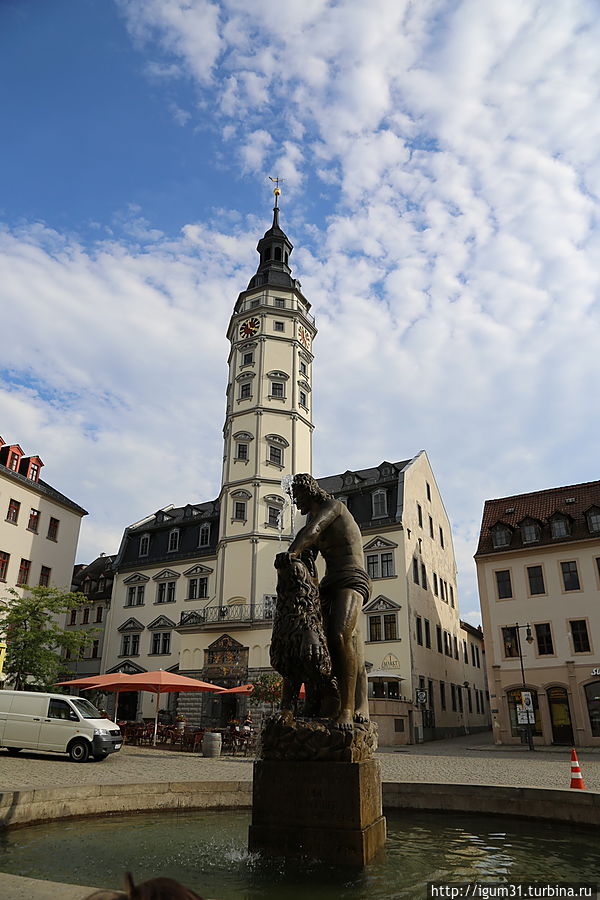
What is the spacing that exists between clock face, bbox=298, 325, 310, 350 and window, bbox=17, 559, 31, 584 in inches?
957

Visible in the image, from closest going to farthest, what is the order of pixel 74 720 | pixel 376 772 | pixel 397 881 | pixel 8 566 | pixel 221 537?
1. pixel 397 881
2. pixel 376 772
3. pixel 74 720
4. pixel 8 566
5. pixel 221 537

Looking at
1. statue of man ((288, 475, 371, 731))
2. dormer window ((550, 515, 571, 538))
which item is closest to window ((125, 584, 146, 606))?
dormer window ((550, 515, 571, 538))

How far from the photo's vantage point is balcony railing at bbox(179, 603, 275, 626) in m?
38.0

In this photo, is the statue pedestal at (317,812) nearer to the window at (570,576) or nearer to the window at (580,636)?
the window at (580,636)

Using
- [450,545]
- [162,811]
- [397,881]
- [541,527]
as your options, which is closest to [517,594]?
[541,527]

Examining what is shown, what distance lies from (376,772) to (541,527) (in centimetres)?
3070

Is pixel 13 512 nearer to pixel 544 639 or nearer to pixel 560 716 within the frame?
pixel 544 639

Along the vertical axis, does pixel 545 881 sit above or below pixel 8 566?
below

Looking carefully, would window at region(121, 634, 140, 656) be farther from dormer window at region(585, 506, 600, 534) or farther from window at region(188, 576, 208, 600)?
dormer window at region(585, 506, 600, 534)

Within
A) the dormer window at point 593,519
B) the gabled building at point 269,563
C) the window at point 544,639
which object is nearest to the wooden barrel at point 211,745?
the gabled building at point 269,563

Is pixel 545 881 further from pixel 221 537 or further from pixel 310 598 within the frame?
pixel 221 537

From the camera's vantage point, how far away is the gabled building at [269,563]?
36094 mm

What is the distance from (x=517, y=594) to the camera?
33469mm

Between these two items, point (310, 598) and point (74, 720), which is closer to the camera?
point (310, 598)
